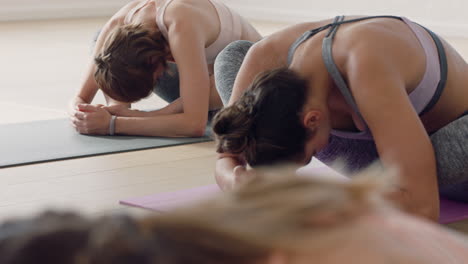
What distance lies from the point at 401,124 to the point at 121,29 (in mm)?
1288

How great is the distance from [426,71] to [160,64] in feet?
3.65

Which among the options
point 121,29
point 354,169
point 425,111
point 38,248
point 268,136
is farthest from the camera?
point 121,29

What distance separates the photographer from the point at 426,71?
1.72 meters

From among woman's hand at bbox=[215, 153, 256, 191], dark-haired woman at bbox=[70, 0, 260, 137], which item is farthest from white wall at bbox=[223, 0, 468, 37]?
woman's hand at bbox=[215, 153, 256, 191]

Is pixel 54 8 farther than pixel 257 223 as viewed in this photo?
Yes

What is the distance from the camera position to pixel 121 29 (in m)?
2.54

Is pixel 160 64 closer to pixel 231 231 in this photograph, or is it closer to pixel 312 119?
pixel 312 119

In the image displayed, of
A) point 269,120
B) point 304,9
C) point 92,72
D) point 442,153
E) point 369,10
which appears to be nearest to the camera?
point 269,120

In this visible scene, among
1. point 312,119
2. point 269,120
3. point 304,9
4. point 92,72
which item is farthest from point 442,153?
point 304,9

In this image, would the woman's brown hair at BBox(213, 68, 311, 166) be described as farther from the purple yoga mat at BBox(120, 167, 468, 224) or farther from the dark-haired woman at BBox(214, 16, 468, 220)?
the purple yoga mat at BBox(120, 167, 468, 224)

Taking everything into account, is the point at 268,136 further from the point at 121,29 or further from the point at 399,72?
the point at 121,29

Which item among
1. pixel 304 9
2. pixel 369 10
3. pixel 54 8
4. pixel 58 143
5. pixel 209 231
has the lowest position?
pixel 54 8

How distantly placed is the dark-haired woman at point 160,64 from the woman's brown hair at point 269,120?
963 mm

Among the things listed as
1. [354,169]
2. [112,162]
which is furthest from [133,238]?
[112,162]
